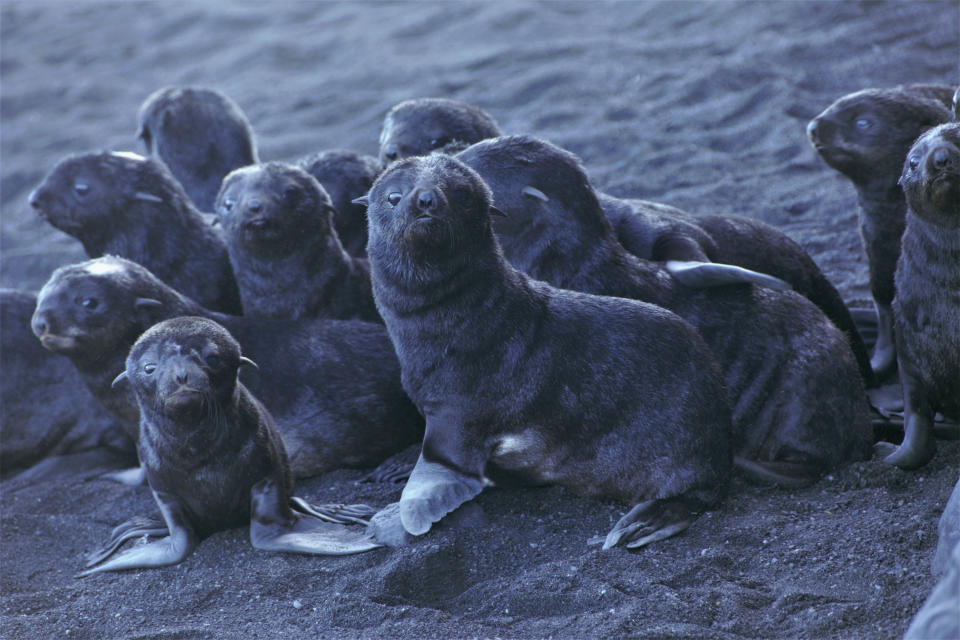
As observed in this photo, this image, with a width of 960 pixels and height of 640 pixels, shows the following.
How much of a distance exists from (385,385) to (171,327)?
113 centimetres

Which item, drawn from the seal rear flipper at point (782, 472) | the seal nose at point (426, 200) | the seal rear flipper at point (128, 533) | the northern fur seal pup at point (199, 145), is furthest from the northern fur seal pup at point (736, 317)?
the northern fur seal pup at point (199, 145)

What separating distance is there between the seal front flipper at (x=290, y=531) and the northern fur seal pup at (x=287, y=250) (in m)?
1.43

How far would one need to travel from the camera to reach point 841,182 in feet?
24.3

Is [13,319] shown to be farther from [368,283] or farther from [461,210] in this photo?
[461,210]

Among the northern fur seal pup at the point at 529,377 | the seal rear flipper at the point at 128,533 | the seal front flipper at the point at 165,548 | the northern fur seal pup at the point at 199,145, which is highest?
the northern fur seal pup at the point at 199,145

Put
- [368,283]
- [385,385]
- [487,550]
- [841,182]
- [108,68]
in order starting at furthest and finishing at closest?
[108,68] → [841,182] → [368,283] → [385,385] → [487,550]

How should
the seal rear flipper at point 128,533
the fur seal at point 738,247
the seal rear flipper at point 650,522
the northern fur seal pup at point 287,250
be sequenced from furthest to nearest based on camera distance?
the northern fur seal pup at point 287,250
the fur seal at point 738,247
the seal rear flipper at point 128,533
the seal rear flipper at point 650,522

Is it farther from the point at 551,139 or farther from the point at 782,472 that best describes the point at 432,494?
the point at 551,139

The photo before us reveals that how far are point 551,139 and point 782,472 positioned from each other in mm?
4587

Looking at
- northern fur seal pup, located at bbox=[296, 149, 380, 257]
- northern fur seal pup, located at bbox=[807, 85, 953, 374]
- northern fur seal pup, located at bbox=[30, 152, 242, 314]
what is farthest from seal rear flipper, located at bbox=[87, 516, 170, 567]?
northern fur seal pup, located at bbox=[807, 85, 953, 374]

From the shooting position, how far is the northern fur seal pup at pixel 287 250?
5.62 metres

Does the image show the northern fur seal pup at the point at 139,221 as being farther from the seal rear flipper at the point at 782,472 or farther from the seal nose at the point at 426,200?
the seal rear flipper at the point at 782,472

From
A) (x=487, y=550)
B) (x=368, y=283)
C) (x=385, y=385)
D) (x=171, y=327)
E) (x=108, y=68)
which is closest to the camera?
(x=487, y=550)

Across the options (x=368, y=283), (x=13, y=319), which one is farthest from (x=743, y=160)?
(x=13, y=319)
